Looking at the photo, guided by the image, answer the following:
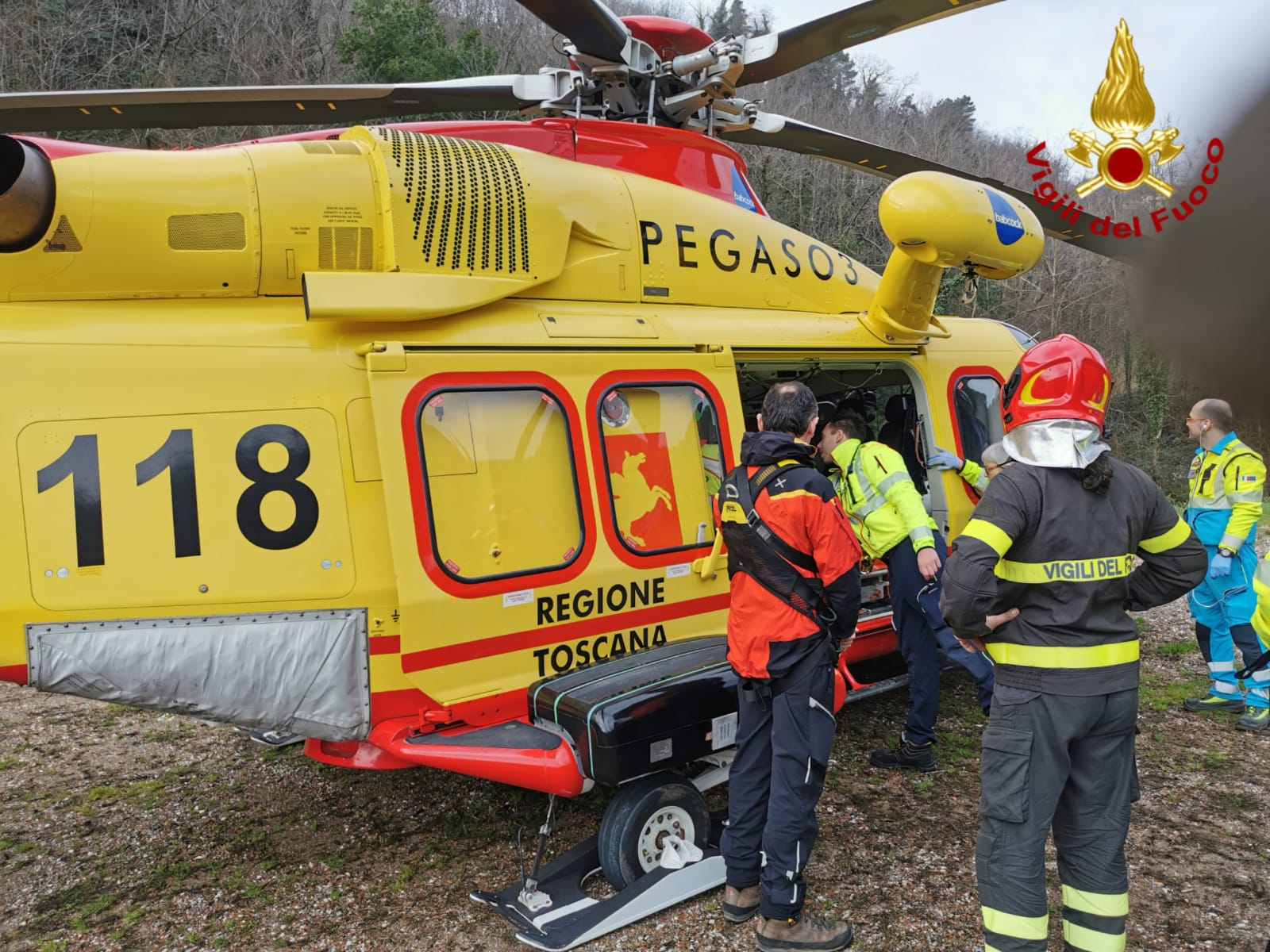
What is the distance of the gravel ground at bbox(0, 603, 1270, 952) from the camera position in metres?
3.27

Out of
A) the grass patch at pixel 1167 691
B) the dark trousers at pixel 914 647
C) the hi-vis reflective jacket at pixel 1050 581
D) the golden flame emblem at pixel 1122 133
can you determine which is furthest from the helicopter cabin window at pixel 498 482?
the grass patch at pixel 1167 691

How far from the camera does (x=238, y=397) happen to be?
3.16 meters

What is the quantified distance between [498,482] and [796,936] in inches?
77.5

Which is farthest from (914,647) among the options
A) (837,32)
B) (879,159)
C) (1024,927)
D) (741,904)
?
(837,32)

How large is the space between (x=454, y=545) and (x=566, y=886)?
1383 millimetres

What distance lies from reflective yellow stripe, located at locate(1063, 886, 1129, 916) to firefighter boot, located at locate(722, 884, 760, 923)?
1.13 meters

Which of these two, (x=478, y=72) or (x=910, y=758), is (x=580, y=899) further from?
(x=478, y=72)

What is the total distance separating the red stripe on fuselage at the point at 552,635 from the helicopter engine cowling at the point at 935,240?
1991 millimetres

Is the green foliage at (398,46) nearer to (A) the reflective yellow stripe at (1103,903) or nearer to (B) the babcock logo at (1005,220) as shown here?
(B) the babcock logo at (1005,220)

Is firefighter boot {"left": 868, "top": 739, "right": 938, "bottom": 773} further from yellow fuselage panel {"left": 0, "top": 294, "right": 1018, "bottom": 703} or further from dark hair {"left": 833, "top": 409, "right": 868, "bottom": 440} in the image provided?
yellow fuselage panel {"left": 0, "top": 294, "right": 1018, "bottom": 703}

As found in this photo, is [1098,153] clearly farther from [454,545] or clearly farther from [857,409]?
[454,545]

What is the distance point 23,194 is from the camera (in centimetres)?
298

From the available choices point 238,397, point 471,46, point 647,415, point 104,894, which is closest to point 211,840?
point 104,894

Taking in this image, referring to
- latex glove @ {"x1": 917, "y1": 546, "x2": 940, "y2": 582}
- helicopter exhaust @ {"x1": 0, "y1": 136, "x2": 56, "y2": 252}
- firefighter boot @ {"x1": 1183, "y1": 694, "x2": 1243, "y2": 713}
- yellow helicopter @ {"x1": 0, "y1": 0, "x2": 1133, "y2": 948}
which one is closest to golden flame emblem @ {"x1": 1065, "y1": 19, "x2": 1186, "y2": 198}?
yellow helicopter @ {"x1": 0, "y1": 0, "x2": 1133, "y2": 948}
